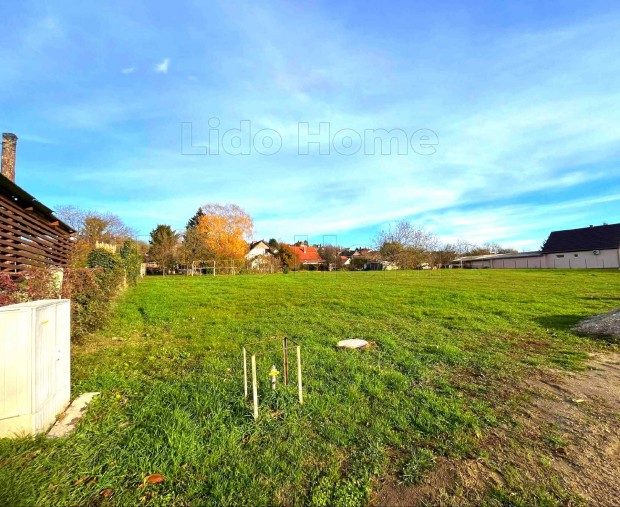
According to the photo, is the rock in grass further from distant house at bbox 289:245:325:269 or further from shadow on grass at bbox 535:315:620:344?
distant house at bbox 289:245:325:269

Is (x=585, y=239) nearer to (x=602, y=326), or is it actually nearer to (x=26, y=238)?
(x=602, y=326)

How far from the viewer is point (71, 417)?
3100mm

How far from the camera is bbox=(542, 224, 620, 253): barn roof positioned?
1416 inches

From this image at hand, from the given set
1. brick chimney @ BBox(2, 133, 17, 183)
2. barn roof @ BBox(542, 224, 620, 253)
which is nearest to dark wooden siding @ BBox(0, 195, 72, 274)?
brick chimney @ BBox(2, 133, 17, 183)

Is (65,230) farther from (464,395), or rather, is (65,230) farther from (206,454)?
(464,395)

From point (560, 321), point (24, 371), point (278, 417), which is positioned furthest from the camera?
point (560, 321)

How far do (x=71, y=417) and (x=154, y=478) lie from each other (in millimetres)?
1550

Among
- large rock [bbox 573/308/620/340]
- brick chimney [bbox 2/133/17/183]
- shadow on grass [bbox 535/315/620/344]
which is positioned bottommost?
shadow on grass [bbox 535/315/620/344]

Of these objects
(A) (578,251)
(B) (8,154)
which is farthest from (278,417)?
(A) (578,251)

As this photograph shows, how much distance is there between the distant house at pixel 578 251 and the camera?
117 feet

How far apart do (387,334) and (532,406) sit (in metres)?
3.36

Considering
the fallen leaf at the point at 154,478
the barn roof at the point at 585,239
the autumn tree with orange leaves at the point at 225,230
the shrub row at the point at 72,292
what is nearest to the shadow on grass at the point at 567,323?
the fallen leaf at the point at 154,478

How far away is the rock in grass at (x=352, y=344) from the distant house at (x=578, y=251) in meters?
42.8

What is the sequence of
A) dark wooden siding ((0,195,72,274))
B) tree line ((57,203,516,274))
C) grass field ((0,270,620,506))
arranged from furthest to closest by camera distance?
tree line ((57,203,516,274))
dark wooden siding ((0,195,72,274))
grass field ((0,270,620,506))
